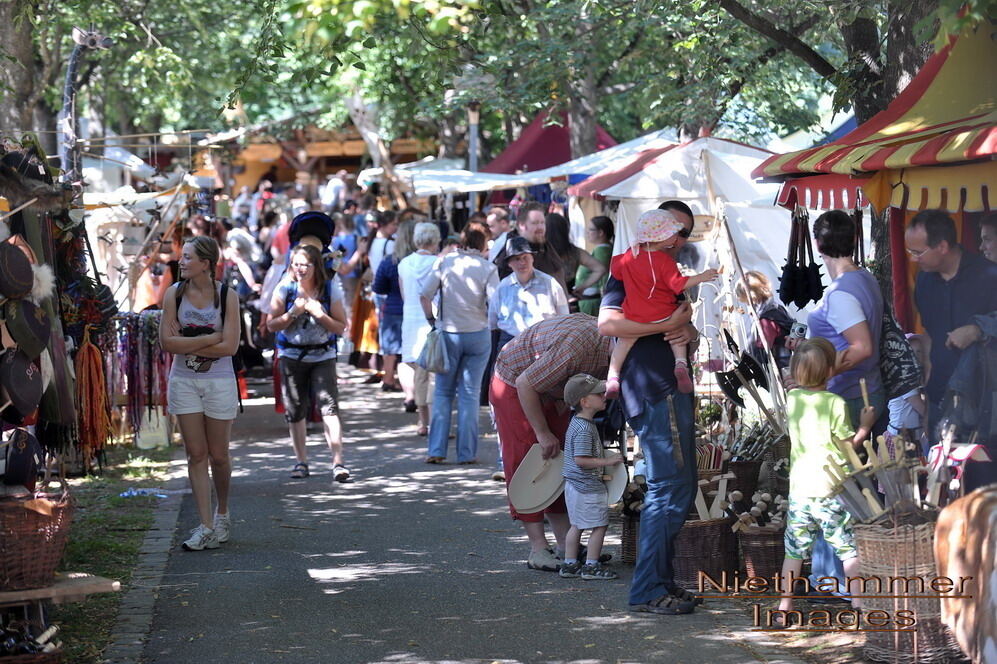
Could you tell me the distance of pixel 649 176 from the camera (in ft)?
42.4

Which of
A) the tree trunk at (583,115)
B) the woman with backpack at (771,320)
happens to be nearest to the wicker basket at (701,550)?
the woman with backpack at (771,320)

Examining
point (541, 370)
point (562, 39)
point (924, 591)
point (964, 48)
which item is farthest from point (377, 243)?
point (924, 591)

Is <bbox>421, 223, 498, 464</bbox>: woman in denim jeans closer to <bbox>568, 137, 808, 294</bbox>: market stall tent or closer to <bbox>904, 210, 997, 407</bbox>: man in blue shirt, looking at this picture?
<bbox>568, 137, 808, 294</bbox>: market stall tent

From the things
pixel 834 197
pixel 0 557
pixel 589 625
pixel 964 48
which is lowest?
pixel 589 625

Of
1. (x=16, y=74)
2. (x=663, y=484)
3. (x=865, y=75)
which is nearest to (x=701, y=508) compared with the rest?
(x=663, y=484)

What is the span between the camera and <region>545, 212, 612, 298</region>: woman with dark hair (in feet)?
37.2

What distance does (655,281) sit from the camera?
6.46 m

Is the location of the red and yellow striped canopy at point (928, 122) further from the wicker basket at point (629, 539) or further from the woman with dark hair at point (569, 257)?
the woman with dark hair at point (569, 257)

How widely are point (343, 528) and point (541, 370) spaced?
7.43 ft

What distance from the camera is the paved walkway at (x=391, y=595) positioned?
6062 millimetres

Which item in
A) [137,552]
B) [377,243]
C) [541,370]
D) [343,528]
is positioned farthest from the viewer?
[377,243]

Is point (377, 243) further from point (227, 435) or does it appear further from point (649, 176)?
point (227, 435)

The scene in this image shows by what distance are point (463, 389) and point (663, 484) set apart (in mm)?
4662

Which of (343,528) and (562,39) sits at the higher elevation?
(562,39)
